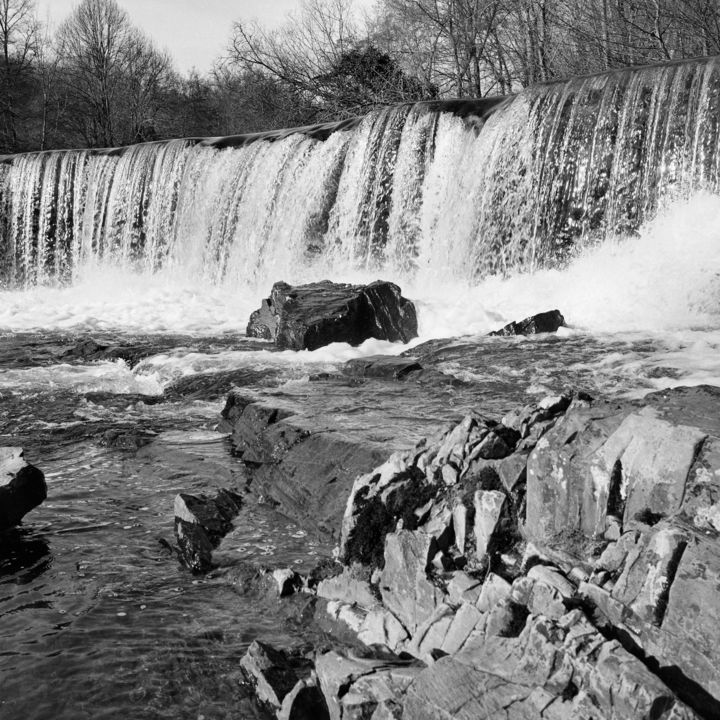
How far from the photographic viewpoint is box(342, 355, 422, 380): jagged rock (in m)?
7.65

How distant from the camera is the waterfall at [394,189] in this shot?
11.6m

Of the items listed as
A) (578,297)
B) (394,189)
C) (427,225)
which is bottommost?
(578,297)

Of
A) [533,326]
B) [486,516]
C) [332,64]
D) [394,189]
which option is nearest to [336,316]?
[533,326]

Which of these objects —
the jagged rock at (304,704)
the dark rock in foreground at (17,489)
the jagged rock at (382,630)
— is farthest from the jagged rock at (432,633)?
the dark rock in foreground at (17,489)

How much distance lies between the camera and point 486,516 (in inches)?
126

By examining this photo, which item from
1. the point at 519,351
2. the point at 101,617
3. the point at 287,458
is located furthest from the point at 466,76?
the point at 101,617

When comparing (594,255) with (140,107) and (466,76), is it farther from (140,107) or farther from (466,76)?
(140,107)

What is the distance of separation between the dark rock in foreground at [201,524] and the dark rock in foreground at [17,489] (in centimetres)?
92

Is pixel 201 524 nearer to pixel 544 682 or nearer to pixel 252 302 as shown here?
pixel 544 682

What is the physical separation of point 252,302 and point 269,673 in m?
12.8

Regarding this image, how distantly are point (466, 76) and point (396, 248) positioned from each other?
512 inches

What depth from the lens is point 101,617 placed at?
11.9 ft

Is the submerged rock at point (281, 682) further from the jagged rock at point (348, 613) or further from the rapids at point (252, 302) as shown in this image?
the jagged rock at point (348, 613)

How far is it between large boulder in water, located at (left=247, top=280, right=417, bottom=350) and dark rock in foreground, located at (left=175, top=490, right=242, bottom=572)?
5136mm
